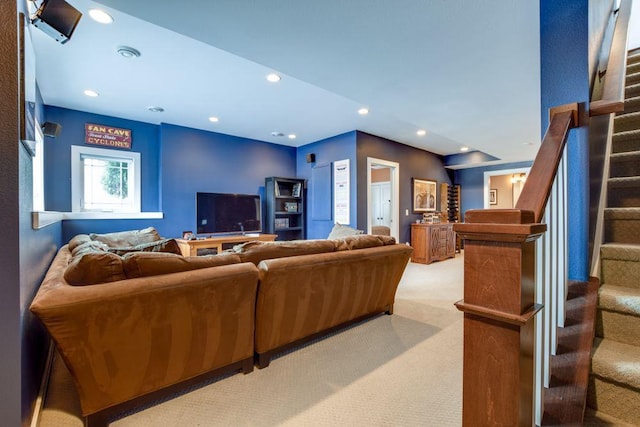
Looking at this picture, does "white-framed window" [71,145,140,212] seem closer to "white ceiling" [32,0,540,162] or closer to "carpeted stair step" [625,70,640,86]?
"white ceiling" [32,0,540,162]

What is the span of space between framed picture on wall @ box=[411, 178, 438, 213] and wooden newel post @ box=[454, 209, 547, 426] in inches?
229

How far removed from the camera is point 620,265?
137 centimetres

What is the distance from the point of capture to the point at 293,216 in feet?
19.7

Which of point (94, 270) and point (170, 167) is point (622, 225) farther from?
point (170, 167)

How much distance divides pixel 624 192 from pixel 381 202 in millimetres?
6103

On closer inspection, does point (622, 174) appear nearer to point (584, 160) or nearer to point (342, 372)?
point (584, 160)

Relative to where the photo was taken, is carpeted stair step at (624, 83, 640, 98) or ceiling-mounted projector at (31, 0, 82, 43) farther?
carpeted stair step at (624, 83, 640, 98)

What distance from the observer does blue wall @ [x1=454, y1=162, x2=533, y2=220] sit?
23.5 feet

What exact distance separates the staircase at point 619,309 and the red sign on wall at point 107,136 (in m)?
5.49

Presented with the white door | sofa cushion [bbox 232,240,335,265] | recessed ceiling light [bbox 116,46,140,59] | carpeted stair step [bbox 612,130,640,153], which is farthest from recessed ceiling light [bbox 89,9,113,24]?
the white door

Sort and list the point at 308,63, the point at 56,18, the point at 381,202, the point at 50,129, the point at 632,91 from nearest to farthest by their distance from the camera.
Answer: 1. the point at 56,18
2. the point at 632,91
3. the point at 308,63
4. the point at 50,129
5. the point at 381,202

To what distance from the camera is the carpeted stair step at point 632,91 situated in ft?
7.17

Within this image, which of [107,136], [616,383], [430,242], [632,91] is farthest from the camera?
[430,242]

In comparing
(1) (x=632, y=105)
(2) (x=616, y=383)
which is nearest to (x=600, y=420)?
(2) (x=616, y=383)
